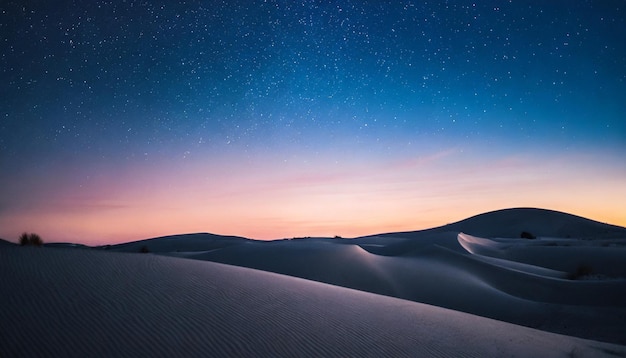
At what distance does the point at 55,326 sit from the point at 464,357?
14.0ft

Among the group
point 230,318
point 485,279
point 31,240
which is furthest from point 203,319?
point 485,279

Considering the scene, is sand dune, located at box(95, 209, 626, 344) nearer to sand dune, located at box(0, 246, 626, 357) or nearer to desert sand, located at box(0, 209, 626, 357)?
desert sand, located at box(0, 209, 626, 357)

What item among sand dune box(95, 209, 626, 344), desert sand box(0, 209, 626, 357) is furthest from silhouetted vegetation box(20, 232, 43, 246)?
sand dune box(95, 209, 626, 344)

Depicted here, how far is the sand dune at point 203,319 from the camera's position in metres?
3.37

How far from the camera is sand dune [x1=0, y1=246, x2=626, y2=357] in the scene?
11.0 ft

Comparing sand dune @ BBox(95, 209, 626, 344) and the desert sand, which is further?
sand dune @ BBox(95, 209, 626, 344)

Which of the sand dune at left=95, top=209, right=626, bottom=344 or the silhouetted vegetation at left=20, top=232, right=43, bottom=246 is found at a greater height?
the silhouetted vegetation at left=20, top=232, right=43, bottom=246

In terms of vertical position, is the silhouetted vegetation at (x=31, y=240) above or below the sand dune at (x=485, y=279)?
above

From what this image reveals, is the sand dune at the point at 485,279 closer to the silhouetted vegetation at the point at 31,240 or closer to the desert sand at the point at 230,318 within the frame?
the desert sand at the point at 230,318

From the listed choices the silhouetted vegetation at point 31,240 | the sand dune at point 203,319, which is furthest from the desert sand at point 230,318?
the silhouetted vegetation at point 31,240

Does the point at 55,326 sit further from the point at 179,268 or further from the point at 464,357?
the point at 464,357

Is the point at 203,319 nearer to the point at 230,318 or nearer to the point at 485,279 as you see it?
the point at 230,318

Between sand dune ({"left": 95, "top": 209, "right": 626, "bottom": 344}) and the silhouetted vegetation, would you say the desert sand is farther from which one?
the silhouetted vegetation

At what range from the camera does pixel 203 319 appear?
409 centimetres
